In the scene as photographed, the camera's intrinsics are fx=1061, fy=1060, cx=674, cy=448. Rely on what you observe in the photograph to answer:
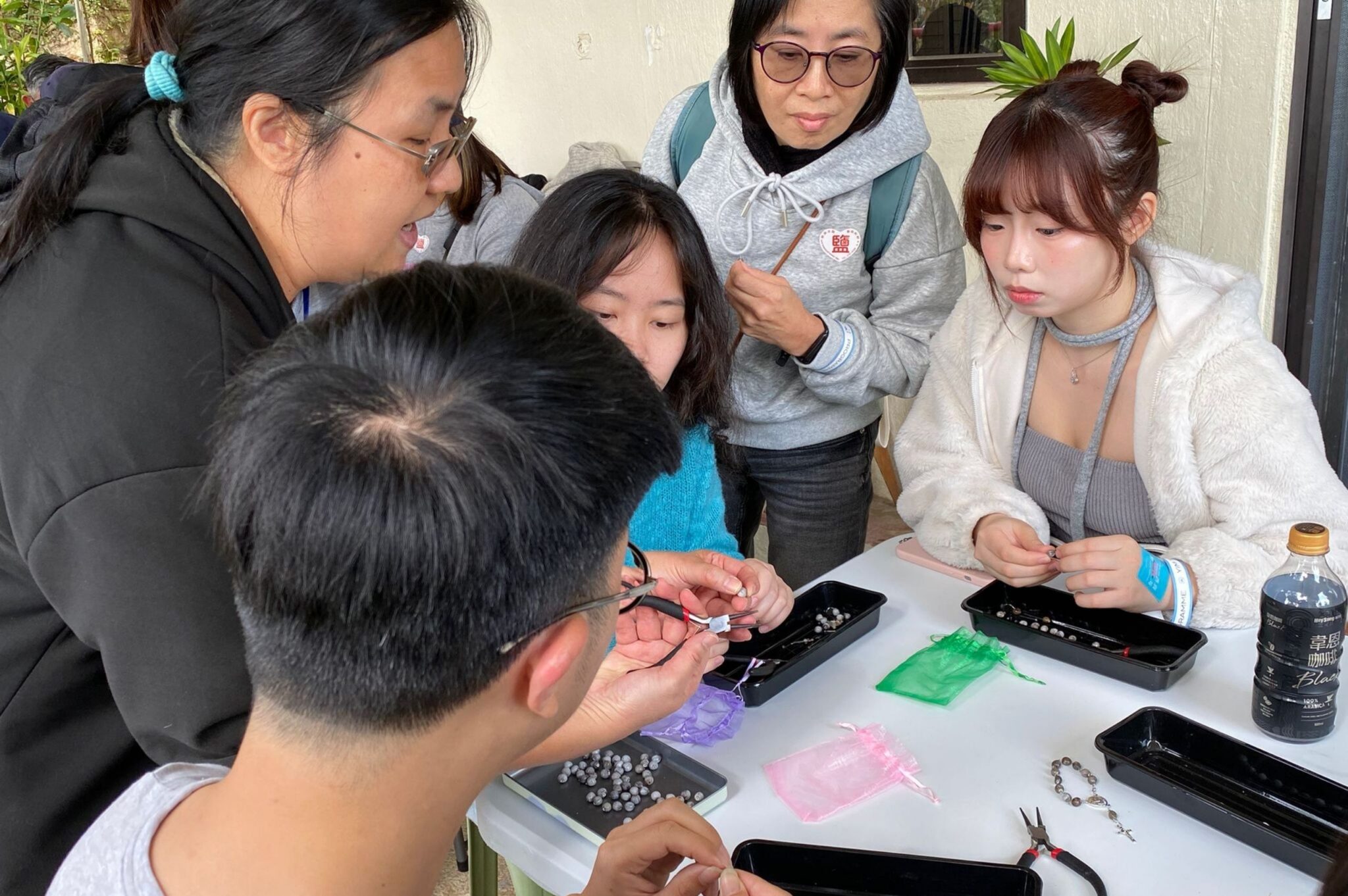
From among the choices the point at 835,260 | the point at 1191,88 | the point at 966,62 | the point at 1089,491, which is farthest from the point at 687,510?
the point at 966,62

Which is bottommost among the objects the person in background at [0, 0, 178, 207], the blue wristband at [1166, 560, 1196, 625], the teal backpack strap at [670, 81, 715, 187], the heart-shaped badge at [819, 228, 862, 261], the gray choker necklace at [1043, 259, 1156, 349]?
the blue wristband at [1166, 560, 1196, 625]

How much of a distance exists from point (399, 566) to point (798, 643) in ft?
2.79

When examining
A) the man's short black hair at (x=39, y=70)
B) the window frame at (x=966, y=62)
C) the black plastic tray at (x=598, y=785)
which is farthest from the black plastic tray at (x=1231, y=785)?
the window frame at (x=966, y=62)

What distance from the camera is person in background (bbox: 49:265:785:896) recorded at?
0.68 metres

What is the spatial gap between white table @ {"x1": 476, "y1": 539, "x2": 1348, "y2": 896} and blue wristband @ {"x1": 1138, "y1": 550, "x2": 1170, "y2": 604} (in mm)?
93

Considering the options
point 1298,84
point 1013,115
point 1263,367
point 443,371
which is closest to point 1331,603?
point 1263,367

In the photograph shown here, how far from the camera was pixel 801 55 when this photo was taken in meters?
1.80

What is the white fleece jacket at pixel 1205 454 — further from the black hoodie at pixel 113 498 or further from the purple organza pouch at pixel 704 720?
the black hoodie at pixel 113 498

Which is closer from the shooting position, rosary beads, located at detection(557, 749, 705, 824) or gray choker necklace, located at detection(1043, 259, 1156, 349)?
rosary beads, located at detection(557, 749, 705, 824)

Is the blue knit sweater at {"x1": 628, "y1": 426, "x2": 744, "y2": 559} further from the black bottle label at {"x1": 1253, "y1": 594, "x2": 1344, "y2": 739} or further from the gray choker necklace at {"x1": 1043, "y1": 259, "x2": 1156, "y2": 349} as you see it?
the black bottle label at {"x1": 1253, "y1": 594, "x2": 1344, "y2": 739}

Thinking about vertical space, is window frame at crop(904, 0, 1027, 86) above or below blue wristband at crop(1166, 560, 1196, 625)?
above

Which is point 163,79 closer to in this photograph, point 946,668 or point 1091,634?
point 946,668

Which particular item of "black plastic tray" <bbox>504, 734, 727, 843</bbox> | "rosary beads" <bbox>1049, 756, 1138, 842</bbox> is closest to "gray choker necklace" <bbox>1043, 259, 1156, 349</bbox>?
"rosary beads" <bbox>1049, 756, 1138, 842</bbox>

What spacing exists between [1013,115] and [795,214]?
44cm
